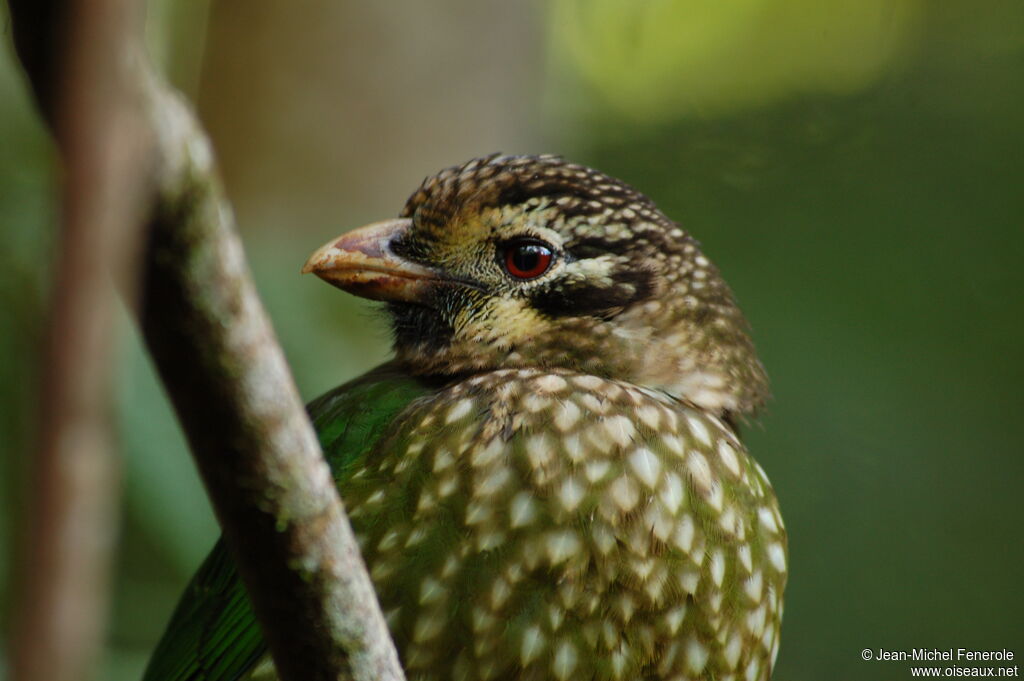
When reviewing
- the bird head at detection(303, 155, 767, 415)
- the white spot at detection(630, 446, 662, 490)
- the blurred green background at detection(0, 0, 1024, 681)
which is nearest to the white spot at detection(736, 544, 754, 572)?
the white spot at detection(630, 446, 662, 490)

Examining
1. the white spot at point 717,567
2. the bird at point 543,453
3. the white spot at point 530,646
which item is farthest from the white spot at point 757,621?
the white spot at point 530,646

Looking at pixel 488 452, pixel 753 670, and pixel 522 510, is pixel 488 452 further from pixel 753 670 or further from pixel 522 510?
pixel 753 670

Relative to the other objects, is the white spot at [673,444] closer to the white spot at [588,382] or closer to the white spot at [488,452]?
the white spot at [588,382]

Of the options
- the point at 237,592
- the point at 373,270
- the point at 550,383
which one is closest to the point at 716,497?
the point at 550,383

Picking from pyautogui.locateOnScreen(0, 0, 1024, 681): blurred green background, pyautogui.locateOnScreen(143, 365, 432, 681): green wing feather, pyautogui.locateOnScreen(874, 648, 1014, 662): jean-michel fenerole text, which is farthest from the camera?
pyautogui.locateOnScreen(874, 648, 1014, 662): jean-michel fenerole text

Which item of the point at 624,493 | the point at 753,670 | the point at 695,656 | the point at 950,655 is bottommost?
the point at 950,655

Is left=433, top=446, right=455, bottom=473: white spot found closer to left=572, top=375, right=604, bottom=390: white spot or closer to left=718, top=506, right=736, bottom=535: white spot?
left=572, top=375, right=604, bottom=390: white spot
